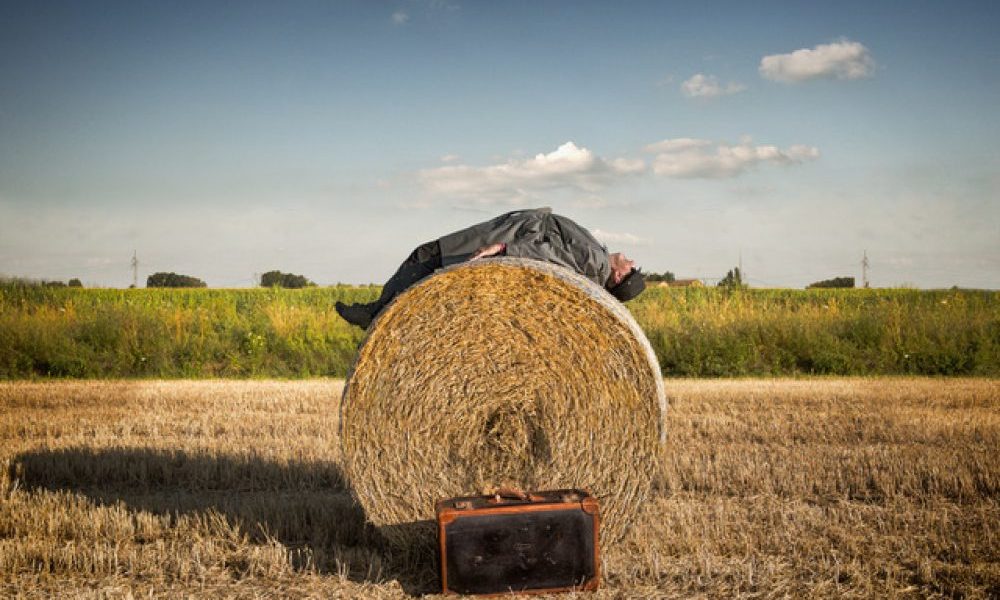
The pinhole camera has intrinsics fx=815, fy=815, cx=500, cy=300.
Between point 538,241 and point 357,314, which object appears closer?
point 538,241

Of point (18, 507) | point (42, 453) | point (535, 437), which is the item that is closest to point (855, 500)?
point (535, 437)

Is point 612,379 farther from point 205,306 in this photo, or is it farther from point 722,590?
point 205,306

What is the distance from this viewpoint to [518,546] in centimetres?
416

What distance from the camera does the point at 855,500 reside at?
6109 millimetres

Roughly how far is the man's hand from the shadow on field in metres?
1.62

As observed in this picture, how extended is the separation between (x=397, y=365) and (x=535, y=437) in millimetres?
942

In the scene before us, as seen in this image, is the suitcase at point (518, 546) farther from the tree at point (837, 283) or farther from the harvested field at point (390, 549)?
the tree at point (837, 283)

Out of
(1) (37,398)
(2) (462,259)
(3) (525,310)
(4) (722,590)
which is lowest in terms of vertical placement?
(4) (722,590)

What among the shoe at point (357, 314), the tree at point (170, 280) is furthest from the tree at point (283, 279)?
the shoe at point (357, 314)

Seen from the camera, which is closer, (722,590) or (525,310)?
(722,590)

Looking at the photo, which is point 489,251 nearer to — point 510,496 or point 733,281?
point 510,496

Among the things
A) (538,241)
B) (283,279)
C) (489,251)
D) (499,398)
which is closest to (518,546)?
(499,398)

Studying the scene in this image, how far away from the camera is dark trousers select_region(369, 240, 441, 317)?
523 centimetres

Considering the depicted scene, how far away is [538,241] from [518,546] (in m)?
2.02
